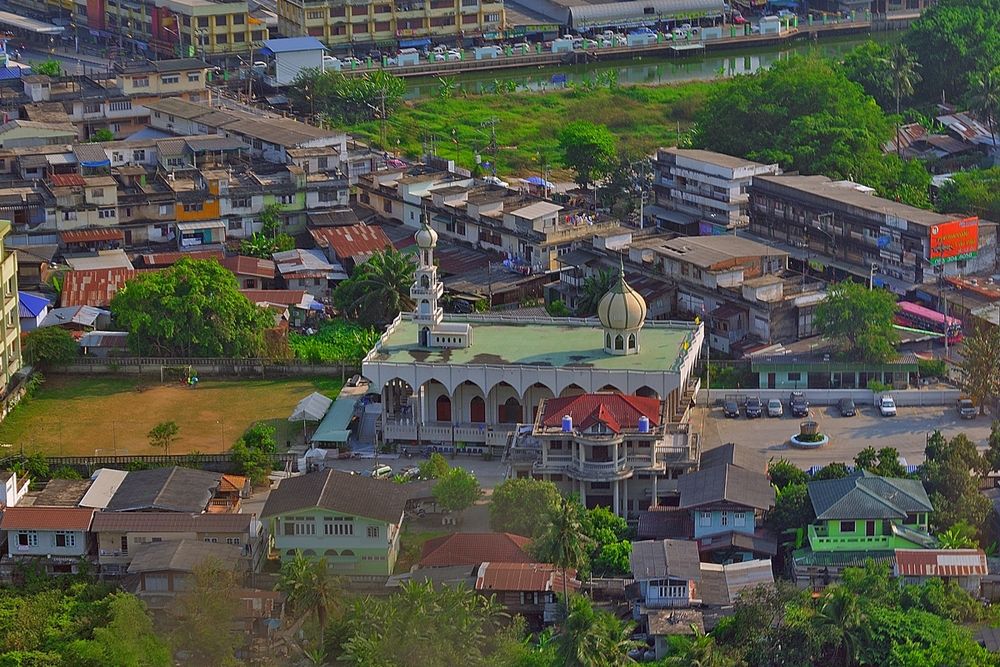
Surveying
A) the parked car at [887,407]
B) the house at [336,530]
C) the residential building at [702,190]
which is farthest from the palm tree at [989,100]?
the house at [336,530]

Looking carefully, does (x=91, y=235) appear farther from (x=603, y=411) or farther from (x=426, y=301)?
(x=603, y=411)

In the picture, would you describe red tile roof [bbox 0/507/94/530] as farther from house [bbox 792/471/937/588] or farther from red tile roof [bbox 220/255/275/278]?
red tile roof [bbox 220/255/275/278]

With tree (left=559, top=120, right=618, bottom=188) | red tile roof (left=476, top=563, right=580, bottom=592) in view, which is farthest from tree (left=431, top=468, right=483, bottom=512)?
tree (left=559, top=120, right=618, bottom=188)

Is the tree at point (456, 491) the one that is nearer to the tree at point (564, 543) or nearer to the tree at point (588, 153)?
the tree at point (564, 543)

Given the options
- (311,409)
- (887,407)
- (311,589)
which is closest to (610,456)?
(887,407)

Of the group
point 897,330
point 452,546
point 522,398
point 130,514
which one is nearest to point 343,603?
point 452,546
